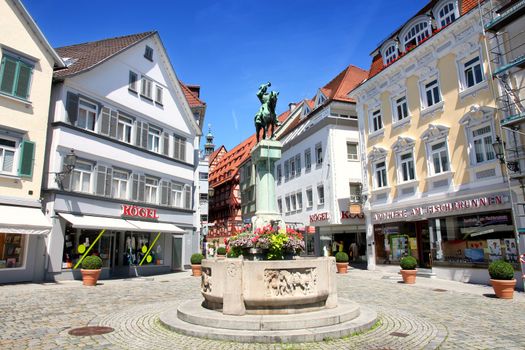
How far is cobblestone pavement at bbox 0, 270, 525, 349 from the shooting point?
6.83 meters

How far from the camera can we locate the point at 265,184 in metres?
12.4

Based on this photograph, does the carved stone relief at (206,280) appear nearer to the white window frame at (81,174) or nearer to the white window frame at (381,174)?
the white window frame at (81,174)

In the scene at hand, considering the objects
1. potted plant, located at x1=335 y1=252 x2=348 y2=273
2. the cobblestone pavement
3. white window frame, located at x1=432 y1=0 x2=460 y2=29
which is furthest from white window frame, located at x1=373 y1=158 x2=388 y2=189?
the cobblestone pavement

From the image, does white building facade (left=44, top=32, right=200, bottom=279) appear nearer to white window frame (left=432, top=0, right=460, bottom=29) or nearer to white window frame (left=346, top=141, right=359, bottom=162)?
white window frame (left=346, top=141, right=359, bottom=162)

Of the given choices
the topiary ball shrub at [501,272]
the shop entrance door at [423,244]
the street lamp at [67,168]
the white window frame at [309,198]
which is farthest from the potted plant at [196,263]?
the topiary ball shrub at [501,272]

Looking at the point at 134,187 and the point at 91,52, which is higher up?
the point at 91,52

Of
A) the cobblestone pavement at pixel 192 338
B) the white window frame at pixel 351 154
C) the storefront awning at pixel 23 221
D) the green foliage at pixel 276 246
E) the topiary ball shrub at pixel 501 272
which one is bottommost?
the cobblestone pavement at pixel 192 338

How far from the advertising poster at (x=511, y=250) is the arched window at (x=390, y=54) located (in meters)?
12.5

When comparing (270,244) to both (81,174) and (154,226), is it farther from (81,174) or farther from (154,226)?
(154,226)

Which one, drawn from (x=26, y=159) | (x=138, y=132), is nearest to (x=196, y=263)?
(x=138, y=132)

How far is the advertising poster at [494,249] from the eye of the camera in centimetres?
1647

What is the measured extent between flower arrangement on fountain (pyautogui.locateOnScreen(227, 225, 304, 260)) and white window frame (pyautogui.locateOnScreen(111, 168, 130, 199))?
48.5 ft

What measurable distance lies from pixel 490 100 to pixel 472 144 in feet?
6.85

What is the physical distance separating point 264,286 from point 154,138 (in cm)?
2000
